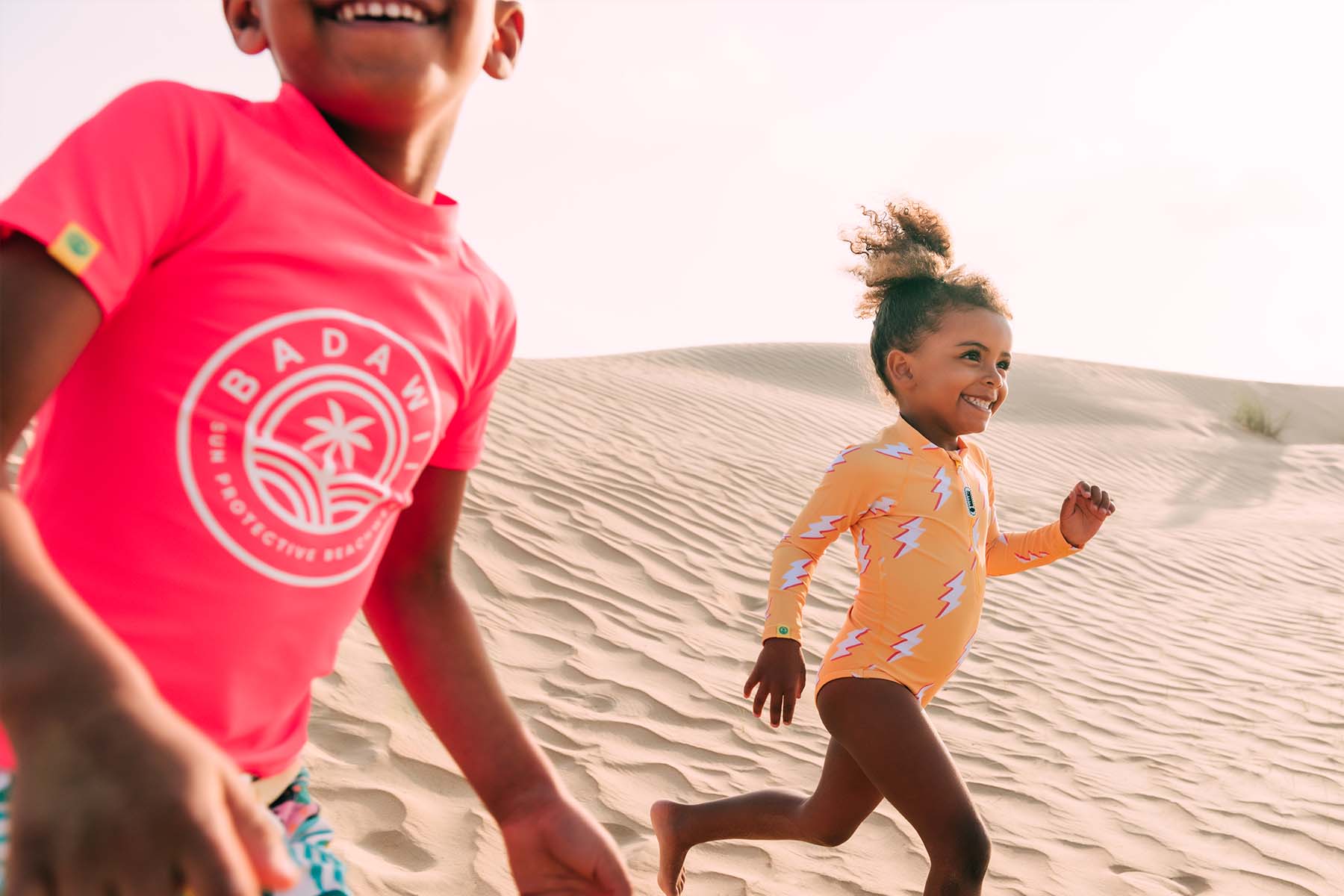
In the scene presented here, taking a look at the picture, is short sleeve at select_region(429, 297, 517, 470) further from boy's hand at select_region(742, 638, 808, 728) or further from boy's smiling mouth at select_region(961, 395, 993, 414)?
boy's smiling mouth at select_region(961, 395, 993, 414)

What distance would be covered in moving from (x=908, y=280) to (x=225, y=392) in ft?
9.16

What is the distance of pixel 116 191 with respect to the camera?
872 millimetres

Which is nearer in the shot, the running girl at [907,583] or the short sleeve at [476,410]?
the short sleeve at [476,410]

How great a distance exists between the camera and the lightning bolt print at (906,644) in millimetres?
2756

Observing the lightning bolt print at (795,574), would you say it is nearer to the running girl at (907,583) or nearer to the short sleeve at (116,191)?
the running girl at (907,583)

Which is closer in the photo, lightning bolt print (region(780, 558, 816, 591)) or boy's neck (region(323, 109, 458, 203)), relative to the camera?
boy's neck (region(323, 109, 458, 203))

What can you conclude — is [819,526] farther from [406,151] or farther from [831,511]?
[406,151]

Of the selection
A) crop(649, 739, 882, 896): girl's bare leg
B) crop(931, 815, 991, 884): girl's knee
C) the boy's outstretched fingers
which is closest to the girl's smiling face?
crop(649, 739, 882, 896): girl's bare leg

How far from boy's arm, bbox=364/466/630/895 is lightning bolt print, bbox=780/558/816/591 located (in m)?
1.54

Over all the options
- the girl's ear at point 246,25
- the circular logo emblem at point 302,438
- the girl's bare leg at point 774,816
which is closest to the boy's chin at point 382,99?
the girl's ear at point 246,25

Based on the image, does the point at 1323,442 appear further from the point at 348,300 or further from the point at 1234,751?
the point at 348,300

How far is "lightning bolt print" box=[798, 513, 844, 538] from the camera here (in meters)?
2.92

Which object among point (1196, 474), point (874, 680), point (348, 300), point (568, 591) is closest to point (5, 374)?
point (348, 300)

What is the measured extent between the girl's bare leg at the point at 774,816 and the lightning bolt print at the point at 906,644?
1.07ft
